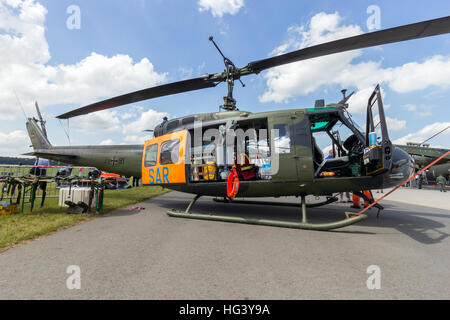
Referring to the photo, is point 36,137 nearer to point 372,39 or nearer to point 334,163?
point 334,163

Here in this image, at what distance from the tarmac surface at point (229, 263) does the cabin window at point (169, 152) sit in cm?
206

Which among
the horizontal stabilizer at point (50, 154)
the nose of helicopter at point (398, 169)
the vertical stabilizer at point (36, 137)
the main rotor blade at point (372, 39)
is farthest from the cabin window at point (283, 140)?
the vertical stabilizer at point (36, 137)

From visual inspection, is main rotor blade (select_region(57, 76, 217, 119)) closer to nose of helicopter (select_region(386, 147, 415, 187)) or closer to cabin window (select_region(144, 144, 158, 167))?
cabin window (select_region(144, 144, 158, 167))

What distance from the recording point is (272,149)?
15.7 ft

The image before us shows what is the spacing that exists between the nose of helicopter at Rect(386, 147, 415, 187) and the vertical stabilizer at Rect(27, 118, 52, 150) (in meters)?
12.7

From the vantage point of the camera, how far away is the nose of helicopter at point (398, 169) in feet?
13.9

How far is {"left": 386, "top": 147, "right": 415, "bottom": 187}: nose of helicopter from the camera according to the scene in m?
4.24

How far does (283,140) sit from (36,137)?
37.8 ft

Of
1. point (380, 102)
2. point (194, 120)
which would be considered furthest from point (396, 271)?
point (194, 120)

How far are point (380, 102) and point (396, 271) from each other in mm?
3133

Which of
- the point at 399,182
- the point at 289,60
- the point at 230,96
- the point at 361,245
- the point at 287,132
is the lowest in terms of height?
the point at 361,245

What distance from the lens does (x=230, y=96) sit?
620 centimetres
